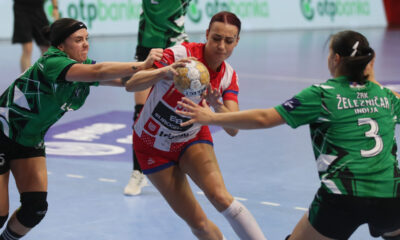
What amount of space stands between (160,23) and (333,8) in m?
19.8

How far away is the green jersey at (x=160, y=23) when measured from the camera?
595cm

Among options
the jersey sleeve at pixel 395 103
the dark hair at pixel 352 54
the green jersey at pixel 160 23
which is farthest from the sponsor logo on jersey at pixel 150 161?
the green jersey at pixel 160 23

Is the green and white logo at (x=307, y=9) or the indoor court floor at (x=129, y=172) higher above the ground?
the indoor court floor at (x=129, y=172)

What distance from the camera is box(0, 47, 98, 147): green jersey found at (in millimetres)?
3795

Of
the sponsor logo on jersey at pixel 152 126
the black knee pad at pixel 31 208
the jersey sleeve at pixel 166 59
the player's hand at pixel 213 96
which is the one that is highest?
the jersey sleeve at pixel 166 59

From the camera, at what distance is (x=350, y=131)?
3074 millimetres

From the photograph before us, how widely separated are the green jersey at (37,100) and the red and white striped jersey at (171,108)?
1.42 ft

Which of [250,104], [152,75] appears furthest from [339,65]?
[250,104]

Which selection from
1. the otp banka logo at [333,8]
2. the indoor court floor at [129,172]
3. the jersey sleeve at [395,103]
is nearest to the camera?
the jersey sleeve at [395,103]

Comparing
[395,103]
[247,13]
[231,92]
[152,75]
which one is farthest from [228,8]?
[395,103]

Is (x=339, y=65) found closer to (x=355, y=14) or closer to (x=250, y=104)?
(x=250, y=104)

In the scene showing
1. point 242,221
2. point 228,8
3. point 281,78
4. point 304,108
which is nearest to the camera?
point 304,108

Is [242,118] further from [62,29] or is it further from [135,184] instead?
[135,184]

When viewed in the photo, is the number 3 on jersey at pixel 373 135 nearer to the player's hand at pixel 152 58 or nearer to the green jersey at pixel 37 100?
the player's hand at pixel 152 58
